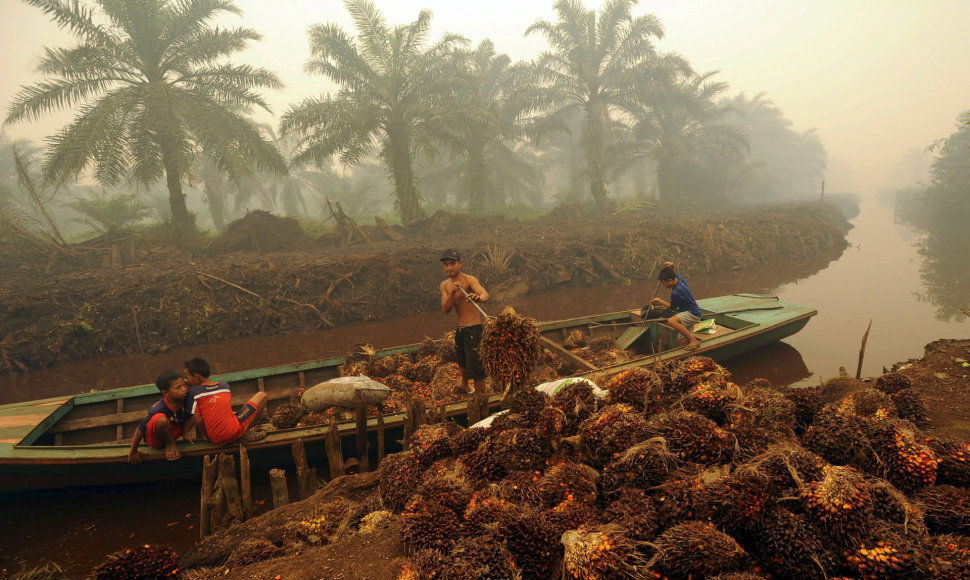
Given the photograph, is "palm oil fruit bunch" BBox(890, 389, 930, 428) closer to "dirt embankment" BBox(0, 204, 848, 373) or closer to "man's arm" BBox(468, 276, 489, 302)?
"man's arm" BBox(468, 276, 489, 302)

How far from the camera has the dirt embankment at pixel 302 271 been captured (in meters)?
12.5

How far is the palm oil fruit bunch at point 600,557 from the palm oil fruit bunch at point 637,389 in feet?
5.10

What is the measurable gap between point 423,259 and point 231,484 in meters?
12.2

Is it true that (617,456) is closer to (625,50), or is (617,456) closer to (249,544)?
(249,544)

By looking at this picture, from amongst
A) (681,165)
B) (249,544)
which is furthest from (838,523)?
(681,165)

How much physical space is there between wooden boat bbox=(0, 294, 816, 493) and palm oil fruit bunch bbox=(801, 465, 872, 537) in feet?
8.06

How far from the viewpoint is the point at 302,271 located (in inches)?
580

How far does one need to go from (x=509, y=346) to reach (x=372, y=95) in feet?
58.1

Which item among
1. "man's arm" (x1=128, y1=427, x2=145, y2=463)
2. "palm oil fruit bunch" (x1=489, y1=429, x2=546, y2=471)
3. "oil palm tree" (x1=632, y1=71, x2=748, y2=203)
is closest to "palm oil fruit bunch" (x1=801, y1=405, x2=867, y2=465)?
"palm oil fruit bunch" (x1=489, y1=429, x2=546, y2=471)

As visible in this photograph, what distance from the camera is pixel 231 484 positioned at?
4160 mm

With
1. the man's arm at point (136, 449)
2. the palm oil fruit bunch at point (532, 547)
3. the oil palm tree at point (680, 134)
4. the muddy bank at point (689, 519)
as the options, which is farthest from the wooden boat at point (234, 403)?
the oil palm tree at point (680, 134)

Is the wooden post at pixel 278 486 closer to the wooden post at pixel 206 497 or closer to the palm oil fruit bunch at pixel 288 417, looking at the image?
the wooden post at pixel 206 497

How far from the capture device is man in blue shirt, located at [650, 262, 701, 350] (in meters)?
7.50

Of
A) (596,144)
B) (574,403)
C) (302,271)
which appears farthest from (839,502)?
(596,144)
